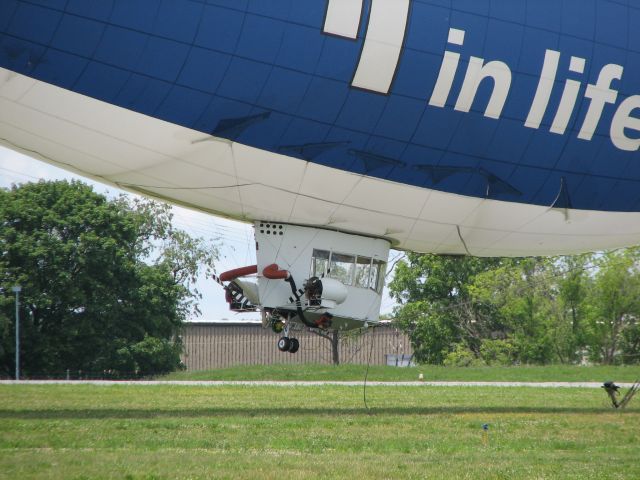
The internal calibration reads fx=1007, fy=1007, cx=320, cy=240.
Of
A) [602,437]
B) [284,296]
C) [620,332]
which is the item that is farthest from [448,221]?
[620,332]

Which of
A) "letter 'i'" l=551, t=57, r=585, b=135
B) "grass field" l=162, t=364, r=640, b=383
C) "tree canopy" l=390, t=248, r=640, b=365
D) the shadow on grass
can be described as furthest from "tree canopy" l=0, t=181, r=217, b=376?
"letter 'i'" l=551, t=57, r=585, b=135

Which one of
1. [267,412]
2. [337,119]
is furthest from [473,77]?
[267,412]

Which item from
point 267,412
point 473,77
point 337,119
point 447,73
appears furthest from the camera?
point 267,412

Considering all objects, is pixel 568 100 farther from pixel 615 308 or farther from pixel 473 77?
pixel 615 308

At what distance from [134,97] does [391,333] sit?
72.0 metres

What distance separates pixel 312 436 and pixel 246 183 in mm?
5828

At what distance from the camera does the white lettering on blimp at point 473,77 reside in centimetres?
1964

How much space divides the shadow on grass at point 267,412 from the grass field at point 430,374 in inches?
734

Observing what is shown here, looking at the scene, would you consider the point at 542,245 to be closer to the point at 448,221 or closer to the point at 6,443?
the point at 448,221

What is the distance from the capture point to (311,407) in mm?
30375

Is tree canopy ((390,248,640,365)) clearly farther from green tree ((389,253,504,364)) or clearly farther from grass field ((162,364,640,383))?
Answer: grass field ((162,364,640,383))

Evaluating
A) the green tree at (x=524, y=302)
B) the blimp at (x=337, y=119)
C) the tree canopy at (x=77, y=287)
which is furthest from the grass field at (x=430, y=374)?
the blimp at (x=337, y=119)

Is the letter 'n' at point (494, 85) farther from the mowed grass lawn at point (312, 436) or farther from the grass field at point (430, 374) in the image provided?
the grass field at point (430, 374)

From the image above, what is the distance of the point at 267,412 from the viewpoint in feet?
92.1
